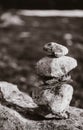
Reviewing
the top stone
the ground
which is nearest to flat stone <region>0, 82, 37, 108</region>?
the top stone

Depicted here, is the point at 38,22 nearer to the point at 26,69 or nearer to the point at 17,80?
the point at 26,69

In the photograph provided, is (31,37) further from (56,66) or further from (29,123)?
(56,66)

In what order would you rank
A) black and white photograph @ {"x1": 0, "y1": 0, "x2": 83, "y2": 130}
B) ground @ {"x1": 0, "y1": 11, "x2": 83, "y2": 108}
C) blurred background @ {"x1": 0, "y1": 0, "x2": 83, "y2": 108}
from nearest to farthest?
black and white photograph @ {"x1": 0, "y1": 0, "x2": 83, "y2": 130} < ground @ {"x1": 0, "y1": 11, "x2": 83, "y2": 108} < blurred background @ {"x1": 0, "y1": 0, "x2": 83, "y2": 108}

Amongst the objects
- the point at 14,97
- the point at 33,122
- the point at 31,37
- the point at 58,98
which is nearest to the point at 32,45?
the point at 31,37

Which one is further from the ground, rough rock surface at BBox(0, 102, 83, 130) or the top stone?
the top stone

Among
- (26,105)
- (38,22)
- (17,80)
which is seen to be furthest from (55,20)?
(26,105)

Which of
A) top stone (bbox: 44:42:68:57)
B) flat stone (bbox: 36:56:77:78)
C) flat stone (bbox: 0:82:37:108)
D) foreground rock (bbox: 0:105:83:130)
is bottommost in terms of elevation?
foreground rock (bbox: 0:105:83:130)

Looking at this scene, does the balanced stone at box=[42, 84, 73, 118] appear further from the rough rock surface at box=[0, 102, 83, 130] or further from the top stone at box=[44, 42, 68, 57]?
the top stone at box=[44, 42, 68, 57]
